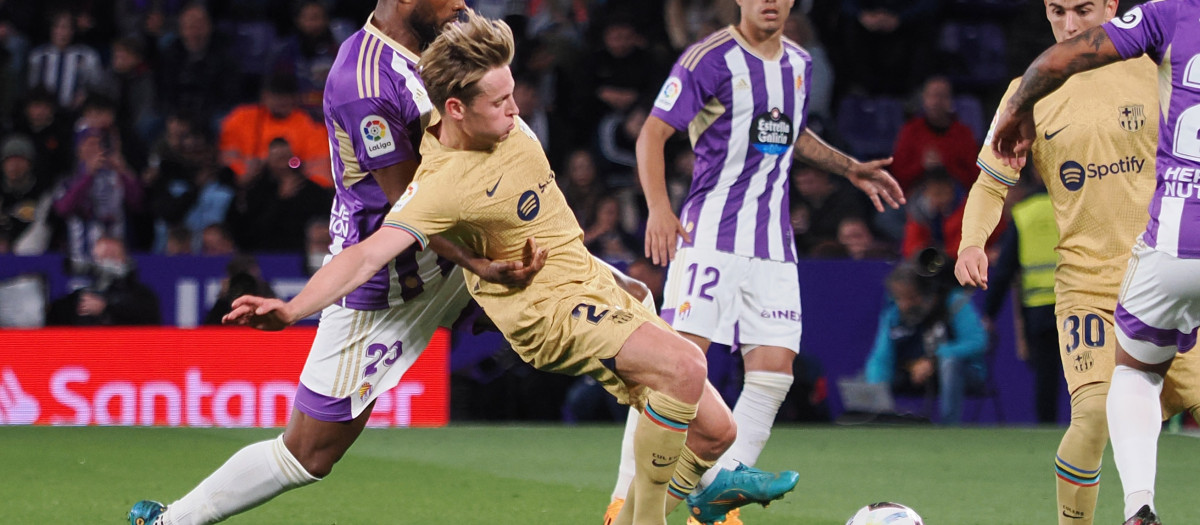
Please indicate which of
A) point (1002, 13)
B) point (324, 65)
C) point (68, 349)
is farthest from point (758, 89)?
point (1002, 13)

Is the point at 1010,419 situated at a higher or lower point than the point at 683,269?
lower

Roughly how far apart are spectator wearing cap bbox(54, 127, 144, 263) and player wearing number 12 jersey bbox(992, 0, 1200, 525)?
8279 mm

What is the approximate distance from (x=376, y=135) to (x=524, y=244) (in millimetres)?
573

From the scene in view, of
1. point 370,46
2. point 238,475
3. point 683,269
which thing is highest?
point 370,46

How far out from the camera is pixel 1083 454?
4.81m

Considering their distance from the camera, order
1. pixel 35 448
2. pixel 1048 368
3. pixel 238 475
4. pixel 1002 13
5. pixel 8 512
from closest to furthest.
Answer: pixel 238 475 < pixel 8 512 < pixel 35 448 < pixel 1048 368 < pixel 1002 13

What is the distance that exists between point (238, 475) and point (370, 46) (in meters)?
1.40

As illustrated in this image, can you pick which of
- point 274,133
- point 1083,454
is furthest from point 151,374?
point 1083,454

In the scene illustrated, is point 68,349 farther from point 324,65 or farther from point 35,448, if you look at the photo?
point 324,65

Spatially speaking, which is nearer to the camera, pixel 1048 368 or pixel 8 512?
pixel 8 512

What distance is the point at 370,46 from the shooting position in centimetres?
484

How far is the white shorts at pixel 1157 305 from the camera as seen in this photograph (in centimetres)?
428

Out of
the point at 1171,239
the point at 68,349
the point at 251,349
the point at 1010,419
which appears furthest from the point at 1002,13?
the point at 1171,239

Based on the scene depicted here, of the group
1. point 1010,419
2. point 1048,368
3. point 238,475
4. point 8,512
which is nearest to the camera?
point 238,475
